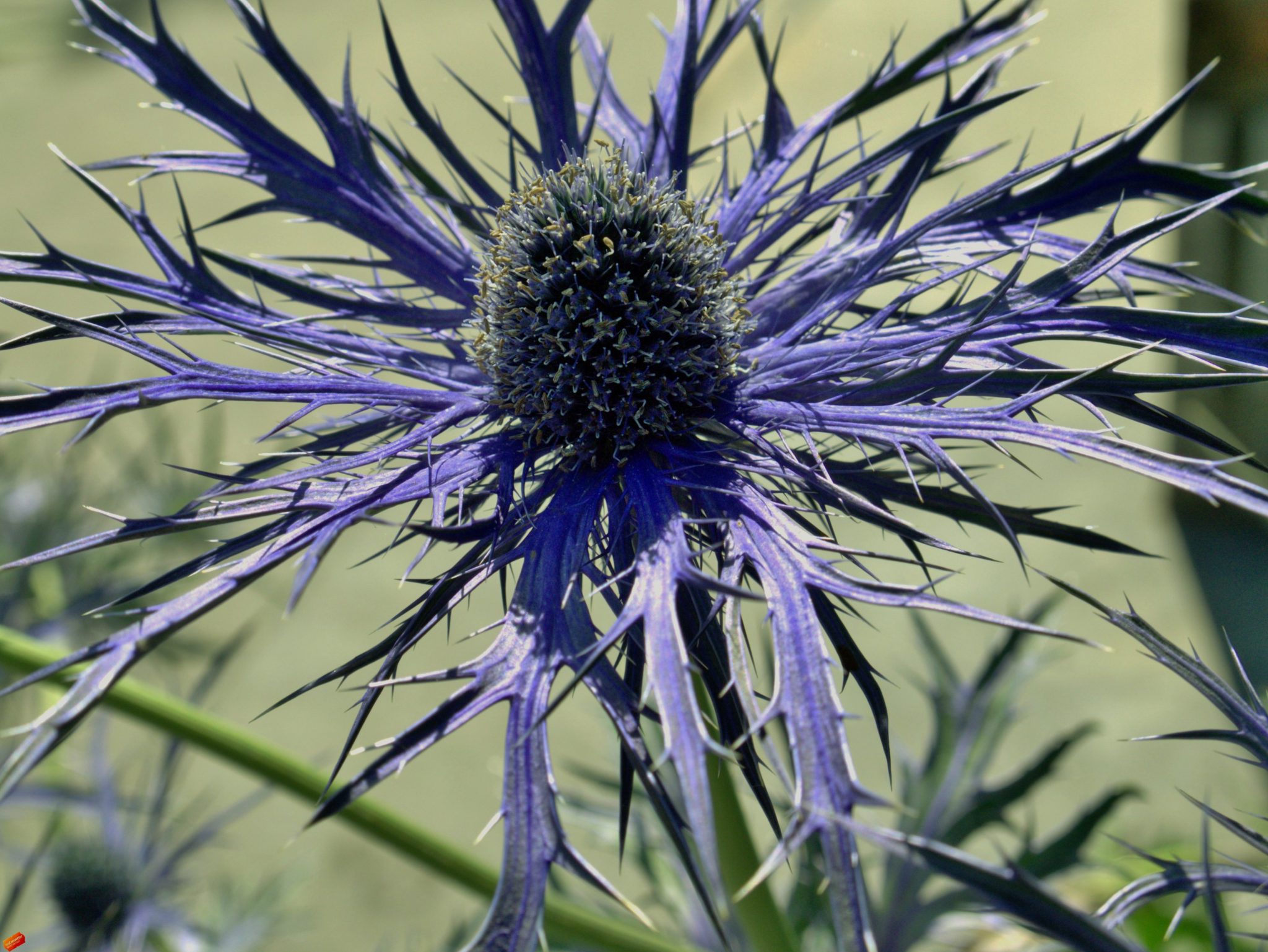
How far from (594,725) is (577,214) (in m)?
1.17

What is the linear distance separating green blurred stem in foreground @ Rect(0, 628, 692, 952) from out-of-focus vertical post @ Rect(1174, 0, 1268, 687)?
100cm

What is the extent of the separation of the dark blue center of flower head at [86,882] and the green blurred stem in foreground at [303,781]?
489 mm

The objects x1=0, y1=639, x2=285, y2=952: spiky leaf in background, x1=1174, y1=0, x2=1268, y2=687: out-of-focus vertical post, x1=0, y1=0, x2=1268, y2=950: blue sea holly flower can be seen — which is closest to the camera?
x1=0, y1=0, x2=1268, y2=950: blue sea holly flower

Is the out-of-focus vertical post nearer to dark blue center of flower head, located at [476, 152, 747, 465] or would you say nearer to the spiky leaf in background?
dark blue center of flower head, located at [476, 152, 747, 465]

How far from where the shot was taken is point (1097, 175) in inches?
24.3

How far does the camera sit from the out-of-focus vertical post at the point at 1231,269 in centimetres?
141

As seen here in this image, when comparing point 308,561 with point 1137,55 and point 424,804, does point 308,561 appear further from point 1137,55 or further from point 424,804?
point 1137,55

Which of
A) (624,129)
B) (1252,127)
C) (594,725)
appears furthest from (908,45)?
(624,129)

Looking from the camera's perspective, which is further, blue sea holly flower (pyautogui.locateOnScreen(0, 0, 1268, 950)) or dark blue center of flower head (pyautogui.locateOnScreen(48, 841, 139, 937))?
dark blue center of flower head (pyautogui.locateOnScreen(48, 841, 139, 937))

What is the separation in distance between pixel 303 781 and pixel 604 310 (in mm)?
351

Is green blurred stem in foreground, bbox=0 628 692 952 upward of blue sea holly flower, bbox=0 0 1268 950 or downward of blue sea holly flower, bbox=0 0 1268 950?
downward

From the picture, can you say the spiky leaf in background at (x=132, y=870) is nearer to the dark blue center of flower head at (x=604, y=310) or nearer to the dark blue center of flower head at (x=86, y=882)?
the dark blue center of flower head at (x=86, y=882)

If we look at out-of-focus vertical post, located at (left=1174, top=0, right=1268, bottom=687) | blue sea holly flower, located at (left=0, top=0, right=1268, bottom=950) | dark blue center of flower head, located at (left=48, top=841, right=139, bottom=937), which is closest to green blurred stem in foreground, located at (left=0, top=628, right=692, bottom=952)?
blue sea holly flower, located at (left=0, top=0, right=1268, bottom=950)

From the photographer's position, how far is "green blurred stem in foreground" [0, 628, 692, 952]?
64 cm
